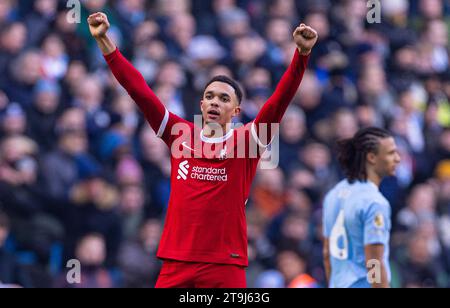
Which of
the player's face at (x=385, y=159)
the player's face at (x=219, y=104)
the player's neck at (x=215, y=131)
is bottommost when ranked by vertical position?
the player's neck at (x=215, y=131)

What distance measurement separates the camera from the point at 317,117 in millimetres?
13312

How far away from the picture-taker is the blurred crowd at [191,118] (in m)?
11.1

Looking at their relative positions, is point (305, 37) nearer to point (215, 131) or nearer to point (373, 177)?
point (215, 131)

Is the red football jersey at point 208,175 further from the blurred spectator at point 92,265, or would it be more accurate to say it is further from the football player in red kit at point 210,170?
the blurred spectator at point 92,265

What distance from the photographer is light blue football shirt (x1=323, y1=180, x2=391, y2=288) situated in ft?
25.5

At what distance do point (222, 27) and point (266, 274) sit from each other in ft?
12.4

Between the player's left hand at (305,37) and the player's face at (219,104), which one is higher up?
the player's left hand at (305,37)

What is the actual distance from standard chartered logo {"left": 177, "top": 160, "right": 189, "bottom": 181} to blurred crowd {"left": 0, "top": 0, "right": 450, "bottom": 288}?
148 inches

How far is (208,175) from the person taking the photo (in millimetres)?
6836

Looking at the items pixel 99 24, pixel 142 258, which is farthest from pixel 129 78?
pixel 142 258

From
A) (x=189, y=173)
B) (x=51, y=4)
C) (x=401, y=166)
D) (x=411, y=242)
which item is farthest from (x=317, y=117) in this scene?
(x=189, y=173)

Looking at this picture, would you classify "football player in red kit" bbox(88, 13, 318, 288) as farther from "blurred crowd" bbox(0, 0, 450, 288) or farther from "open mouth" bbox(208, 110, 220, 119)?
"blurred crowd" bbox(0, 0, 450, 288)

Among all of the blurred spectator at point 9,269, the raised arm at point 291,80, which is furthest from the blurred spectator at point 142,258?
the raised arm at point 291,80
